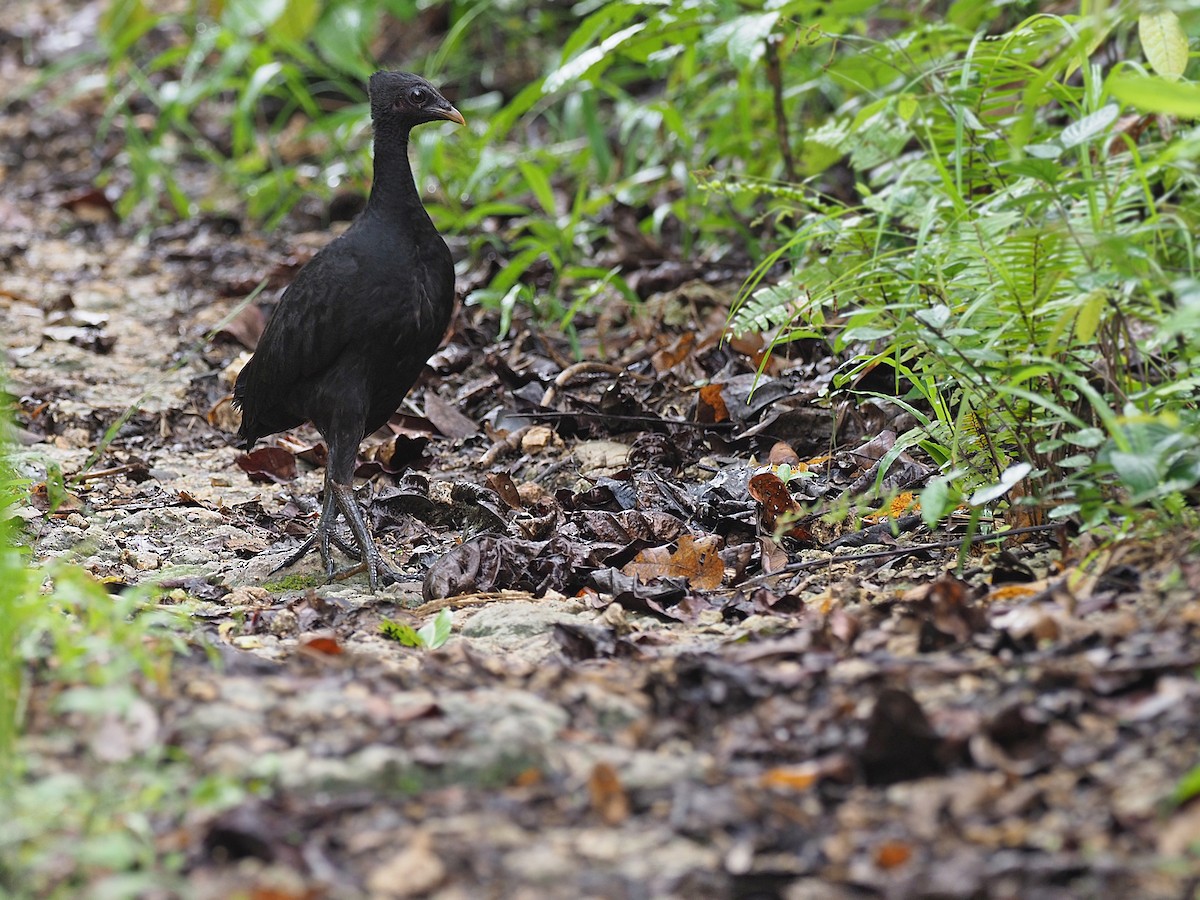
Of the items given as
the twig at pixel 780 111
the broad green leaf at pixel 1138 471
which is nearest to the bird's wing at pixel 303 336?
the twig at pixel 780 111

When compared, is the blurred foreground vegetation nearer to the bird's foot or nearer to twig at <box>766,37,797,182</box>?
twig at <box>766,37,797,182</box>

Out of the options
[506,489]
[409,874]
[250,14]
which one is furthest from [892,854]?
[250,14]

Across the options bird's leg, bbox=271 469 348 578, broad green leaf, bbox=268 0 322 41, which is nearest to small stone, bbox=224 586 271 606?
bird's leg, bbox=271 469 348 578

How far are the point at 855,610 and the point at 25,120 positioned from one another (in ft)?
30.6

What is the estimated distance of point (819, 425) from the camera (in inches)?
184

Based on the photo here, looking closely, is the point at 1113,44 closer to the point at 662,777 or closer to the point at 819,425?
the point at 819,425

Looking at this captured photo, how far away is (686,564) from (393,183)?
6.08 feet

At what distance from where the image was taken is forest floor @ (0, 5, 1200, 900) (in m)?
2.03

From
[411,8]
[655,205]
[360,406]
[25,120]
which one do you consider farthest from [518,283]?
[25,120]

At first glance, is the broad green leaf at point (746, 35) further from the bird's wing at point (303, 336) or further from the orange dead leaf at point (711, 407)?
the bird's wing at point (303, 336)

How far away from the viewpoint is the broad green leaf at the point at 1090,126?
9.95 ft

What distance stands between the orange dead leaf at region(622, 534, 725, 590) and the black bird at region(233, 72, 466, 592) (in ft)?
3.11

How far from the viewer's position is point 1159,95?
96.0 inches

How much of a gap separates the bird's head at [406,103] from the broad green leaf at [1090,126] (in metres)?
2.49
